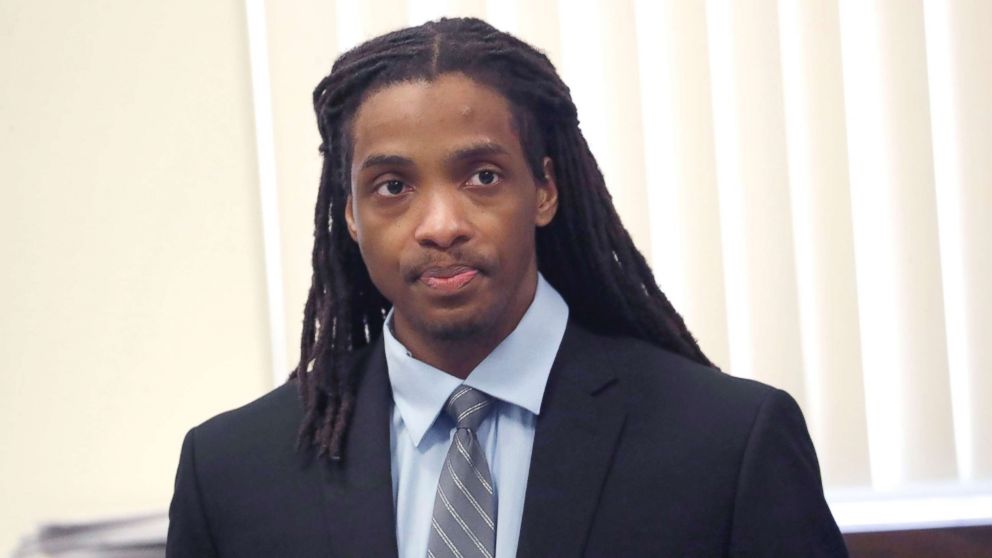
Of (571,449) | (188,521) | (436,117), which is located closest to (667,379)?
(571,449)

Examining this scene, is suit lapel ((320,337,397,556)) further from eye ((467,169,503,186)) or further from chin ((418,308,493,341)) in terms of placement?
eye ((467,169,503,186))

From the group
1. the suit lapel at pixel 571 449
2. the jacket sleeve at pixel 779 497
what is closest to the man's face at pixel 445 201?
the suit lapel at pixel 571 449

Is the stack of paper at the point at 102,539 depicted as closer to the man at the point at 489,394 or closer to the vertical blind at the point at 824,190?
the man at the point at 489,394

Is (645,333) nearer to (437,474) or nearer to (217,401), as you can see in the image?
(437,474)

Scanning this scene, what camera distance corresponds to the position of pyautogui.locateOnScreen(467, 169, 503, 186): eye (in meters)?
1.21

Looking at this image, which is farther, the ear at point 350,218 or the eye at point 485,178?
the ear at point 350,218

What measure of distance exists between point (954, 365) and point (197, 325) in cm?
125

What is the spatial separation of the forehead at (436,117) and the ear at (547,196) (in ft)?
0.24

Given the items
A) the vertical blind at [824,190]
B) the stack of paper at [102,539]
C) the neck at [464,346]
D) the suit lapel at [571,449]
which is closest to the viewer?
the suit lapel at [571,449]

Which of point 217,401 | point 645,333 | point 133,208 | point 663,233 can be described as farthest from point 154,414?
point 645,333

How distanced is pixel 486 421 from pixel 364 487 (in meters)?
0.14

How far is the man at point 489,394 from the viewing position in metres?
1.18

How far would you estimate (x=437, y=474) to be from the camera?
1.25m

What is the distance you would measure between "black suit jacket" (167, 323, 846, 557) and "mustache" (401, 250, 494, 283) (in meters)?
0.16
